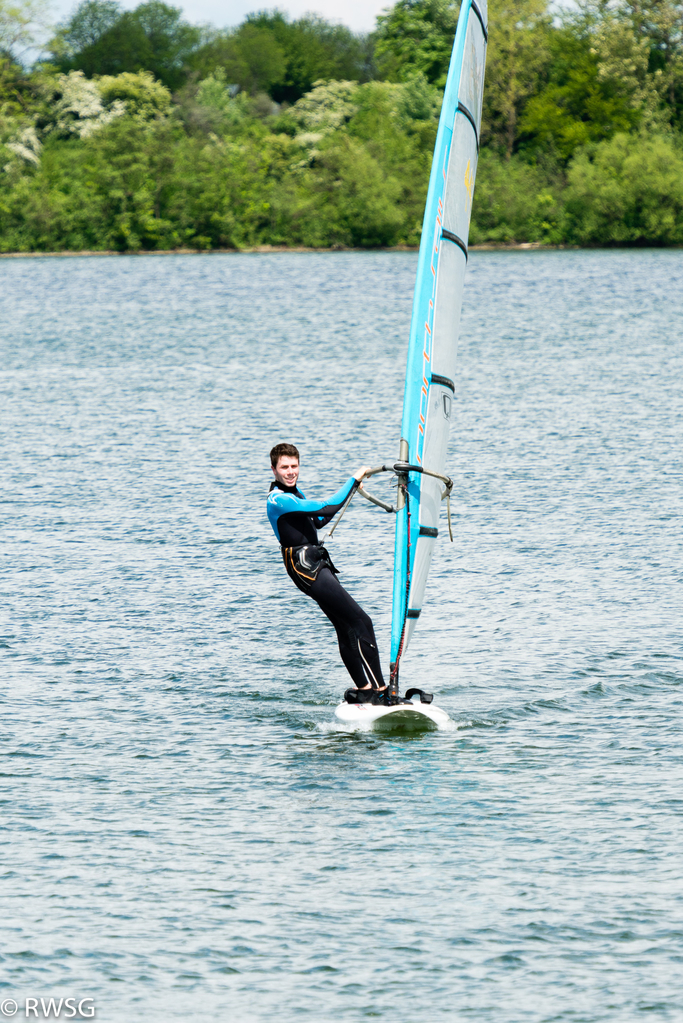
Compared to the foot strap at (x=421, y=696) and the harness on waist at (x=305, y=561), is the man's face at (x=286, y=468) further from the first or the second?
the foot strap at (x=421, y=696)

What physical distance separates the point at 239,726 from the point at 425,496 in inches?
106

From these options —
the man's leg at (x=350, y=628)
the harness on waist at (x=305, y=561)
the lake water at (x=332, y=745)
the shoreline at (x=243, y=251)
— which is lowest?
the lake water at (x=332, y=745)

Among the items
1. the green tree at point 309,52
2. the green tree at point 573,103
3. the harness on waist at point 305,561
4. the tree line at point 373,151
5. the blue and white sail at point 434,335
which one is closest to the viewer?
the harness on waist at point 305,561

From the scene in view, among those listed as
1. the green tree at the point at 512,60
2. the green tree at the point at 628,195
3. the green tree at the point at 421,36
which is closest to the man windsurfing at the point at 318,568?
the green tree at the point at 628,195

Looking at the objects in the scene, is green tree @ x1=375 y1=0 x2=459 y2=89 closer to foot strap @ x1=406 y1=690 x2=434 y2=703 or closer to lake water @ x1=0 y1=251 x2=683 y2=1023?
lake water @ x1=0 y1=251 x2=683 y2=1023

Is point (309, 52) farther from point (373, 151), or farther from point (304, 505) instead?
point (304, 505)

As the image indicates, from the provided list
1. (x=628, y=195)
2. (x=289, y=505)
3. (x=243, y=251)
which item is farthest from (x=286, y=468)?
(x=243, y=251)

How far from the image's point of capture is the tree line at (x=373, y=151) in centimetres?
9312

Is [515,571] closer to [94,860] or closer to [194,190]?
[94,860]

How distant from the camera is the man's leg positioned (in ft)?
37.9

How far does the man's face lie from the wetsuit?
0.33ft

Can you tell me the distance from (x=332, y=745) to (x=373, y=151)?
298ft

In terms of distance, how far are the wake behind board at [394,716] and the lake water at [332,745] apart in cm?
15

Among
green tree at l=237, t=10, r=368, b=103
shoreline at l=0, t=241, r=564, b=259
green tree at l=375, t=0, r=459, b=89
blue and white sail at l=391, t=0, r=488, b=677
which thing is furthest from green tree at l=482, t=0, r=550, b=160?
blue and white sail at l=391, t=0, r=488, b=677
